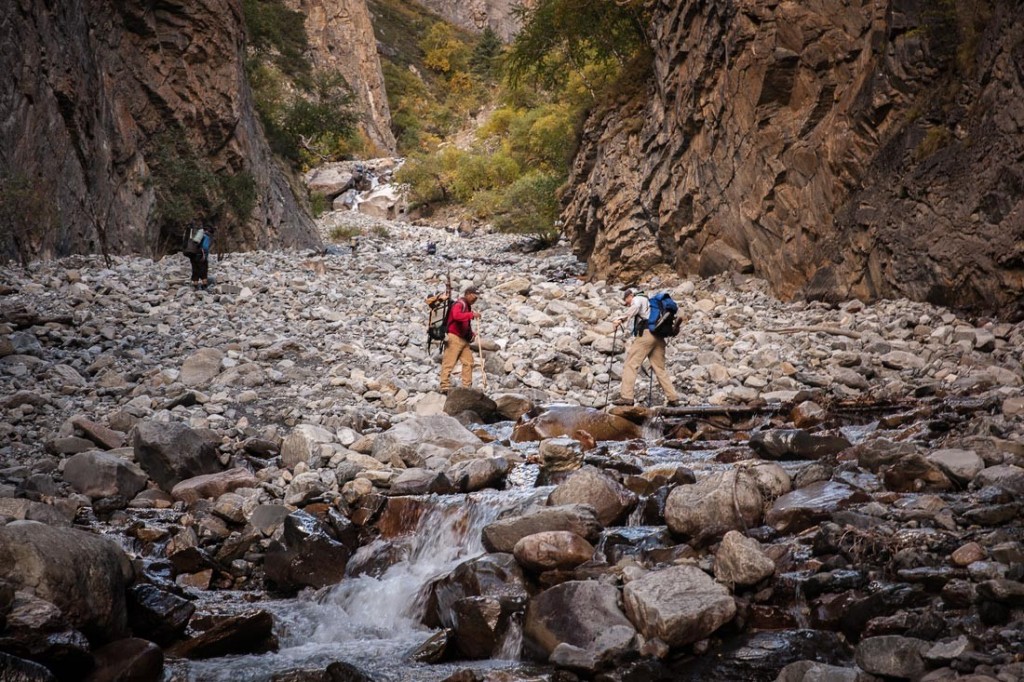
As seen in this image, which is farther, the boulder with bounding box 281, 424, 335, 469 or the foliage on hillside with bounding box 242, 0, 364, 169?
the foliage on hillside with bounding box 242, 0, 364, 169

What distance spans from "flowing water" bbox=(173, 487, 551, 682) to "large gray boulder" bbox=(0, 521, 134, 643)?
1.94ft

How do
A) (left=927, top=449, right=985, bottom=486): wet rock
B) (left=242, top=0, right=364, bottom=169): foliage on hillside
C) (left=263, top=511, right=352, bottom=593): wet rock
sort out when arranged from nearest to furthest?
(left=927, top=449, right=985, bottom=486): wet rock
(left=263, top=511, right=352, bottom=593): wet rock
(left=242, top=0, right=364, bottom=169): foliage on hillside

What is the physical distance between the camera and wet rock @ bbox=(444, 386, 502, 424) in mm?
10469

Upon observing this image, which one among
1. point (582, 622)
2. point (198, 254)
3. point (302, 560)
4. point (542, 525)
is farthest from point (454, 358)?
point (198, 254)

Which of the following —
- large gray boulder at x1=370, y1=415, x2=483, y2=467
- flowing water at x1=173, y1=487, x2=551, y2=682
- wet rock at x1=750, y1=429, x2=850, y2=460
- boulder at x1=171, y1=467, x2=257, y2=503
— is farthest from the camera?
large gray boulder at x1=370, y1=415, x2=483, y2=467

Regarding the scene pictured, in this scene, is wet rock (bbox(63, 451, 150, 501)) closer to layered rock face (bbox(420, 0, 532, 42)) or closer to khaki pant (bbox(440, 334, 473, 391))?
khaki pant (bbox(440, 334, 473, 391))

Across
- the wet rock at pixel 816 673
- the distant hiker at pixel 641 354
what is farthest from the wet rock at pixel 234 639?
the distant hiker at pixel 641 354

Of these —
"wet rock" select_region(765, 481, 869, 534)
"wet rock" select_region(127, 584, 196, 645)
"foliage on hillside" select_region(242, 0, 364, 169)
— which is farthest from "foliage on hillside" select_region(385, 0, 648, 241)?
"wet rock" select_region(127, 584, 196, 645)

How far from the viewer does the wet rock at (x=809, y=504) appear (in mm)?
A: 5613

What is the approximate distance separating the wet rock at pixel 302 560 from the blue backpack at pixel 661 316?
5783 mm

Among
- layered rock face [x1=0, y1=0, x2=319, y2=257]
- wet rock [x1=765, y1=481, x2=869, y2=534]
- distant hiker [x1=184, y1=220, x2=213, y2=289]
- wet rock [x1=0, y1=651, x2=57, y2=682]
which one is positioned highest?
layered rock face [x1=0, y1=0, x2=319, y2=257]

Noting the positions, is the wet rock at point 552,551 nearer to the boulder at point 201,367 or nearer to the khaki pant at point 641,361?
the khaki pant at point 641,361

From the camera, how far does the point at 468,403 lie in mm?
10500

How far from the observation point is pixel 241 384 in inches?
427
